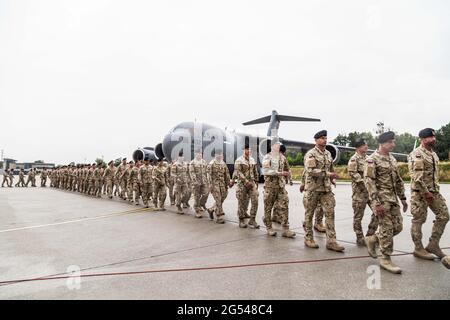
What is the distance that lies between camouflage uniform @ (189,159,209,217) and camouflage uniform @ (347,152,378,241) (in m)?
4.43

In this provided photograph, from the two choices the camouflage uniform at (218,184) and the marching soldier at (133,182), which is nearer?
the camouflage uniform at (218,184)

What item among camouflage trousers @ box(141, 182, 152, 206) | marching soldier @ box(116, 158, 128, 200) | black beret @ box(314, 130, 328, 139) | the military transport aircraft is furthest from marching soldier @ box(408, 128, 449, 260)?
marching soldier @ box(116, 158, 128, 200)

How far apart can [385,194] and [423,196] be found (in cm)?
65

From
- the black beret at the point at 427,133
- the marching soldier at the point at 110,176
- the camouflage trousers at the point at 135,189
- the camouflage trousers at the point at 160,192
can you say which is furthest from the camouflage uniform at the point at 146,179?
the black beret at the point at 427,133

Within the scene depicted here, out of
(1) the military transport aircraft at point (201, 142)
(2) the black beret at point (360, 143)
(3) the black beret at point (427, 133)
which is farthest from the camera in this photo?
(1) the military transport aircraft at point (201, 142)

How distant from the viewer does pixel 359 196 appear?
5438mm

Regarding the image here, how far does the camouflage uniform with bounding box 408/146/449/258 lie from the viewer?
Answer: 14.3 ft

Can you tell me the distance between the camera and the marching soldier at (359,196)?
532 cm

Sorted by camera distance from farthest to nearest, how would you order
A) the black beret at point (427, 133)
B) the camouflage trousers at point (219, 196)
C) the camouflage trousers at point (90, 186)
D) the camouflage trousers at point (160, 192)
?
the camouflage trousers at point (90, 186) < the camouflage trousers at point (160, 192) < the camouflage trousers at point (219, 196) < the black beret at point (427, 133)

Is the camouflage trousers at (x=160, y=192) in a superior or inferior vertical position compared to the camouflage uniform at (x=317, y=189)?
inferior

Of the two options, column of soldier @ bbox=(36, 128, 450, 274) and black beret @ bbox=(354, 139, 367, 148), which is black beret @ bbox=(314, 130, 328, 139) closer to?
column of soldier @ bbox=(36, 128, 450, 274)

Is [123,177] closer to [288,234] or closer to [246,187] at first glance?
[246,187]

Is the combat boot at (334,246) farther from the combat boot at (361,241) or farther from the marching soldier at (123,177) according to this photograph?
the marching soldier at (123,177)

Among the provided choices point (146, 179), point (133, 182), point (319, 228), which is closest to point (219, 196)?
point (319, 228)
